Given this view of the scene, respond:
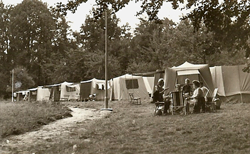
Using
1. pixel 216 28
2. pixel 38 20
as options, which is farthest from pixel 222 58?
pixel 38 20

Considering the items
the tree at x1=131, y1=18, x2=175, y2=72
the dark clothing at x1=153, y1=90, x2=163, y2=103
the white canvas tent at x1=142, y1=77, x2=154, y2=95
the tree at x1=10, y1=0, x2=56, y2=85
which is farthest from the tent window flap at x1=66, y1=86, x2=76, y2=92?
the dark clothing at x1=153, y1=90, x2=163, y2=103

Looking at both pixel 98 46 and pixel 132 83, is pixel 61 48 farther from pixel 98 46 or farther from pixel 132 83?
pixel 132 83

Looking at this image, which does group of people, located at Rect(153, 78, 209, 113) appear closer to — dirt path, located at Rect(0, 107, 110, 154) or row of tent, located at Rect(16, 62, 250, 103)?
row of tent, located at Rect(16, 62, 250, 103)

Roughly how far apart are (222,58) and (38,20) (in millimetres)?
28199

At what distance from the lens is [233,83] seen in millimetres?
17641

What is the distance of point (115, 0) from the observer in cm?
848

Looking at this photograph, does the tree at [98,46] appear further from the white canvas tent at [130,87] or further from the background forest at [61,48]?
the white canvas tent at [130,87]

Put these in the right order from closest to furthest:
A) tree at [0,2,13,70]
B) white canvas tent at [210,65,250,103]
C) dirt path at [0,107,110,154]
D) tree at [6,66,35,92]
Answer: dirt path at [0,107,110,154]
white canvas tent at [210,65,250,103]
tree at [6,66,35,92]
tree at [0,2,13,70]

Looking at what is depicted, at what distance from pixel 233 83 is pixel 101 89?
14.3 metres

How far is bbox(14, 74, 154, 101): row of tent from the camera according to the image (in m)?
26.5

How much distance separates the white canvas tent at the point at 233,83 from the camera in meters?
17.2

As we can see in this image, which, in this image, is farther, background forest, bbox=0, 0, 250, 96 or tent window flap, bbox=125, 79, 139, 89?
background forest, bbox=0, 0, 250, 96

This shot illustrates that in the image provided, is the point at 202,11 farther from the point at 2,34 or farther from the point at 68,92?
the point at 2,34

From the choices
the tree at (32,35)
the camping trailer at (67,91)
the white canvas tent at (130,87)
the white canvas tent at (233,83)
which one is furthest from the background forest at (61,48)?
the white canvas tent at (233,83)
